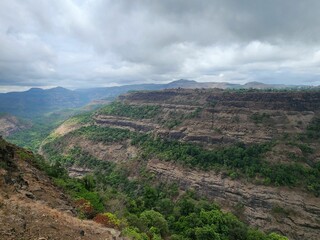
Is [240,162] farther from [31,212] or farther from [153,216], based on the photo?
[31,212]

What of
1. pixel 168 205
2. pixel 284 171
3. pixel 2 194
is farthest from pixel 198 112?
pixel 2 194

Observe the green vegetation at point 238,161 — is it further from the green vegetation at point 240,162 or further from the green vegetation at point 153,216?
the green vegetation at point 153,216

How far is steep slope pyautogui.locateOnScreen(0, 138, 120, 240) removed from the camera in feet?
59.1

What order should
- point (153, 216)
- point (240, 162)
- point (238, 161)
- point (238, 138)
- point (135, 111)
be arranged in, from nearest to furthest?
point (153, 216), point (240, 162), point (238, 161), point (238, 138), point (135, 111)

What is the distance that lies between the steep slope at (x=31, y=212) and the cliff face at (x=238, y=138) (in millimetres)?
44372

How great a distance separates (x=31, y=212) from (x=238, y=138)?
Result: 68859 millimetres

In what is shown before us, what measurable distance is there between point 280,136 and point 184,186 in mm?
30121

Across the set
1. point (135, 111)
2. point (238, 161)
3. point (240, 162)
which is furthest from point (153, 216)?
point (135, 111)

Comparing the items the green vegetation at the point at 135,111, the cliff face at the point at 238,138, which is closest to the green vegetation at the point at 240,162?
the cliff face at the point at 238,138

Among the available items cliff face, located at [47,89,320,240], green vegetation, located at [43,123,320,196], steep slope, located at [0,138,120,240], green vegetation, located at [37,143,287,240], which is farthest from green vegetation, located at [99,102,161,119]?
steep slope, located at [0,138,120,240]

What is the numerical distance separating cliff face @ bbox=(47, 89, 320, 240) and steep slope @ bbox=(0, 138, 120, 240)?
44372mm

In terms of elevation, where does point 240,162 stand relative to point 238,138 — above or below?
below

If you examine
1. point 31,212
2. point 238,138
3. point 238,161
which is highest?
point 31,212

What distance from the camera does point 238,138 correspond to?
266 ft
